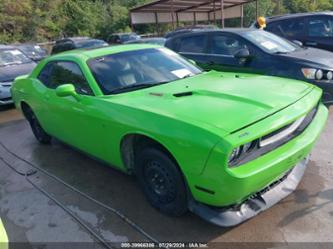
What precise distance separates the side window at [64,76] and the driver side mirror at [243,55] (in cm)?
305

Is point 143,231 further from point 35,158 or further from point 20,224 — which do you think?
point 35,158

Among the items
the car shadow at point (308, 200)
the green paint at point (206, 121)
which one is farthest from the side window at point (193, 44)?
the car shadow at point (308, 200)

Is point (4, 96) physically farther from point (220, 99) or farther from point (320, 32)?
point (320, 32)

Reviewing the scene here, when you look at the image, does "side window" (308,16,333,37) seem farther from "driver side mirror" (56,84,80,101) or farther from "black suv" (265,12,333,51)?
"driver side mirror" (56,84,80,101)

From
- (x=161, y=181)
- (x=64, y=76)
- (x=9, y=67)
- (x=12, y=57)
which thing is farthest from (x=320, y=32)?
(x=12, y=57)

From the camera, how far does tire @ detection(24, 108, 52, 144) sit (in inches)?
214

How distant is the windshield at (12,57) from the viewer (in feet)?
30.2

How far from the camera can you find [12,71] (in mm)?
8625

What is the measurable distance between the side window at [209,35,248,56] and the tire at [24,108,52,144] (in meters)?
3.48

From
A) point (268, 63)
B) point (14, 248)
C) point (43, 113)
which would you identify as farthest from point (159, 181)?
point (268, 63)

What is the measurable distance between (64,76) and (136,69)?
1.01m

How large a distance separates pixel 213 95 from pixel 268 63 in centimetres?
301

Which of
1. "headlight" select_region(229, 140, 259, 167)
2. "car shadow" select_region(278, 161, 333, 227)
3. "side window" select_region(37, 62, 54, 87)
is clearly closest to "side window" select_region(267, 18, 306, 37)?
"car shadow" select_region(278, 161, 333, 227)

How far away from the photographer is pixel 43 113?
15.8 ft
